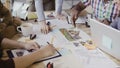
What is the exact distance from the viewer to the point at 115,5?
1.81 meters

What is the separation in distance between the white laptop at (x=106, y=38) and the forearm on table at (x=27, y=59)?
1.25 feet

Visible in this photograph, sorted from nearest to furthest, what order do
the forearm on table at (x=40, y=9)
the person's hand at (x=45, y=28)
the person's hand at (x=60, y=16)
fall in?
the person's hand at (x=45, y=28)
the forearm on table at (x=40, y=9)
the person's hand at (x=60, y=16)

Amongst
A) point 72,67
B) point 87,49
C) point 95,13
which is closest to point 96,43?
point 87,49

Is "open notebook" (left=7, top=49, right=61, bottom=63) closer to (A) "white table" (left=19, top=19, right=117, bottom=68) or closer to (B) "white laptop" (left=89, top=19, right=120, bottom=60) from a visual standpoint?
(A) "white table" (left=19, top=19, right=117, bottom=68)

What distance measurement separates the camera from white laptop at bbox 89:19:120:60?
4.09ft

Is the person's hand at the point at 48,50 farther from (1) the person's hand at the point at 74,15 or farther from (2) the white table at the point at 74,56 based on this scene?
(1) the person's hand at the point at 74,15

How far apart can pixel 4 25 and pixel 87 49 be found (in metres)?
0.67

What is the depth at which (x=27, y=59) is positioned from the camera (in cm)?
129

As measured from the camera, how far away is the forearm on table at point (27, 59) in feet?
4.11

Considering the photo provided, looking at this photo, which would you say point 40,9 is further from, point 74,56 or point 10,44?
point 74,56

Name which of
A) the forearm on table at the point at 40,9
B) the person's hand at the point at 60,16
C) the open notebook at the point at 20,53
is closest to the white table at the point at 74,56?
the open notebook at the point at 20,53

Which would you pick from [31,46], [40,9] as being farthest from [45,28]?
[31,46]

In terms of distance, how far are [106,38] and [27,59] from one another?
498 millimetres

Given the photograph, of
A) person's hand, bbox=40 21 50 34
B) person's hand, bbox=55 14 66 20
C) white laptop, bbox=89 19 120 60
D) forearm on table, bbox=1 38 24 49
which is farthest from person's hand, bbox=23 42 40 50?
person's hand, bbox=55 14 66 20
